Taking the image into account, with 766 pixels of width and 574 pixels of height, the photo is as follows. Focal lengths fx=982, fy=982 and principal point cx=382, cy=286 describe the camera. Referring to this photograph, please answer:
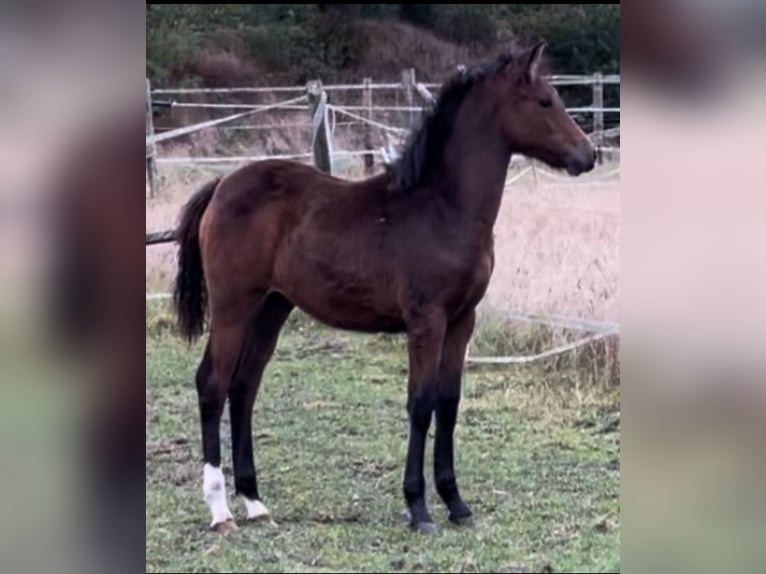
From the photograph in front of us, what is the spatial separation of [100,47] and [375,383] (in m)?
3.10

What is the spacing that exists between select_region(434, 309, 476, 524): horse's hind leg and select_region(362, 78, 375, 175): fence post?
6.75 ft

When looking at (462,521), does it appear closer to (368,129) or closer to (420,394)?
(420,394)

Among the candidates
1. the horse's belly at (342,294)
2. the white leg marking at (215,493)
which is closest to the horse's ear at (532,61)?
the horse's belly at (342,294)

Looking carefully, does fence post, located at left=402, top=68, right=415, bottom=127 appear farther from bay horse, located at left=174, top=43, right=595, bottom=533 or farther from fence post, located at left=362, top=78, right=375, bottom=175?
bay horse, located at left=174, top=43, right=595, bottom=533

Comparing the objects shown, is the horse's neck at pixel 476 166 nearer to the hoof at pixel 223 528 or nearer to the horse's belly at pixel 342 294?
the horse's belly at pixel 342 294

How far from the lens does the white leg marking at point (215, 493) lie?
95.8 inches

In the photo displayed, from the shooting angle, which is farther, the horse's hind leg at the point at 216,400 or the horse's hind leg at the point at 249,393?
the horse's hind leg at the point at 249,393

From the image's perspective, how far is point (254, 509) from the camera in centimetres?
252

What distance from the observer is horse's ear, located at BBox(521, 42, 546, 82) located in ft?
7.48

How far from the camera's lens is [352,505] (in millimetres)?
2648

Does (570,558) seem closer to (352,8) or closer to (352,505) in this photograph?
(352,505)

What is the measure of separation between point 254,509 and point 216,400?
0.99ft

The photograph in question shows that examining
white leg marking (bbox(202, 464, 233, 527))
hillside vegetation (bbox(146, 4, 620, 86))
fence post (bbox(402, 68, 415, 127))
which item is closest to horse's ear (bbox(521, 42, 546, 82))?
white leg marking (bbox(202, 464, 233, 527))

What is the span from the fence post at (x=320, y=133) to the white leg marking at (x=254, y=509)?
70.0 inches
